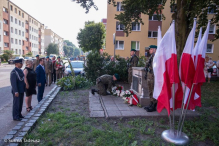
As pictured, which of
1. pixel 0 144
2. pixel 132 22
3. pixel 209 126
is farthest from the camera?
pixel 132 22

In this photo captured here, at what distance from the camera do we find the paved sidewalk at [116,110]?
4977mm

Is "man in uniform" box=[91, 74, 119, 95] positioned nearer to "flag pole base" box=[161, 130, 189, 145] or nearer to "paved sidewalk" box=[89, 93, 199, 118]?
"paved sidewalk" box=[89, 93, 199, 118]

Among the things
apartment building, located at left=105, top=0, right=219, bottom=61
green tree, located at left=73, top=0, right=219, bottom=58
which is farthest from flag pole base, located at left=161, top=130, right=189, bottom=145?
apartment building, located at left=105, top=0, right=219, bottom=61

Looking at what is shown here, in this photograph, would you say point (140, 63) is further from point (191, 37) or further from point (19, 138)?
point (19, 138)

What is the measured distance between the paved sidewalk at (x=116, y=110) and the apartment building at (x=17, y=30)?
40.2m

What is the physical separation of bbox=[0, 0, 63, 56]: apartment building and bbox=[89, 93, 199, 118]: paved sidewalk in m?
40.2

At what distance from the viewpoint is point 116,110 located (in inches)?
212

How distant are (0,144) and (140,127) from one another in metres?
2.90

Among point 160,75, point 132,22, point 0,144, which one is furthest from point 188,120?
point 132,22

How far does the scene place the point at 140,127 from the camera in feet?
13.8

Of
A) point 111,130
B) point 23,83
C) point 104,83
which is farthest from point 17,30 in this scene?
point 111,130

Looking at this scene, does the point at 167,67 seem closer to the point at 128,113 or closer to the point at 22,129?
the point at 128,113

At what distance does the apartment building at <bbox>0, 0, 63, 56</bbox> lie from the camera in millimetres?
43725

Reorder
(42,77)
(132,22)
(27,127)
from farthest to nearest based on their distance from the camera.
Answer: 1. (132,22)
2. (42,77)
3. (27,127)
